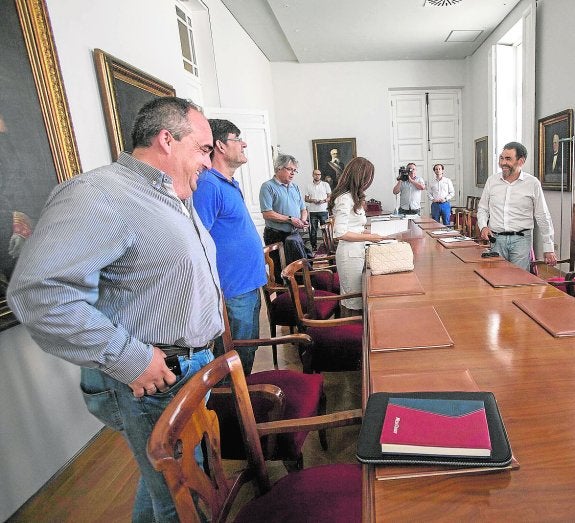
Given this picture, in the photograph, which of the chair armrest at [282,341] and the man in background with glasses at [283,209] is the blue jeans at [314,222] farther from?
the chair armrest at [282,341]

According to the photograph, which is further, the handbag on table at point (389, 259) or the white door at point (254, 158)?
the white door at point (254, 158)

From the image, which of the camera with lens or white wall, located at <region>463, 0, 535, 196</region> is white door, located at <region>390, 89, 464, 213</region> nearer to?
white wall, located at <region>463, 0, 535, 196</region>

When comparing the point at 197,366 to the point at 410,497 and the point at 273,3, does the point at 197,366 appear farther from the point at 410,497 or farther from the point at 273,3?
the point at 273,3

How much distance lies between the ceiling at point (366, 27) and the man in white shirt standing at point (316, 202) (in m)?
2.39

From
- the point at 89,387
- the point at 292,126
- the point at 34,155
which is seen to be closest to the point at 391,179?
the point at 292,126

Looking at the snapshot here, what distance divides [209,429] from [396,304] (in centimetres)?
100

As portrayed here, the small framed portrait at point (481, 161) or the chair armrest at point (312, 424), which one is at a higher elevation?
the small framed portrait at point (481, 161)

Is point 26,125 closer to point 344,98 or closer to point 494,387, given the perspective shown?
point 494,387

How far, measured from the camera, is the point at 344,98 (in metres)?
7.88

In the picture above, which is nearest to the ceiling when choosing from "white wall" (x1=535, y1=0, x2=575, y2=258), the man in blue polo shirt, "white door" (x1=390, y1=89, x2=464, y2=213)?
"white door" (x1=390, y1=89, x2=464, y2=213)

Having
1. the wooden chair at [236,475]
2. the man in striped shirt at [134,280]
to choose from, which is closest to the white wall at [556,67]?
the wooden chair at [236,475]

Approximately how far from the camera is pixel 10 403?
1534 mm

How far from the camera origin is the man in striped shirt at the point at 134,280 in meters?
0.80

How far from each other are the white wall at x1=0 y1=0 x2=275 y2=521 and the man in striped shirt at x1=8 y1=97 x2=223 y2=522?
758mm
